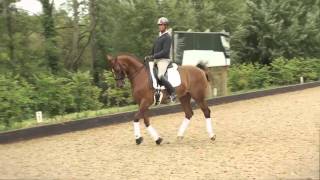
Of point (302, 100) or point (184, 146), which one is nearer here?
point (184, 146)

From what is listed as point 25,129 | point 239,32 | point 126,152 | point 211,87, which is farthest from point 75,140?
point 239,32

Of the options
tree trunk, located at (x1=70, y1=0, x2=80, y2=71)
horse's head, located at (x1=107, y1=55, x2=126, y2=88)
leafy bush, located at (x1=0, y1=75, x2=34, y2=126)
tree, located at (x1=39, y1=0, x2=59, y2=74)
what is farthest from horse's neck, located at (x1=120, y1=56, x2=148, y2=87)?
tree trunk, located at (x1=70, y1=0, x2=80, y2=71)

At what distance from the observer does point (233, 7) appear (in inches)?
1233

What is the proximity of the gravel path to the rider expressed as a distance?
1261 mm

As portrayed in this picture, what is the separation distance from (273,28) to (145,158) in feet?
70.2

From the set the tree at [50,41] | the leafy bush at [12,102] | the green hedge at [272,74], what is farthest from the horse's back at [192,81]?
the tree at [50,41]

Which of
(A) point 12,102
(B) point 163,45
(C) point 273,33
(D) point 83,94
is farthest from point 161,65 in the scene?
(C) point 273,33

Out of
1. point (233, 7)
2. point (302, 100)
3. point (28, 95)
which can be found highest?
→ point (233, 7)

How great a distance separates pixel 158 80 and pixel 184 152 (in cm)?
197

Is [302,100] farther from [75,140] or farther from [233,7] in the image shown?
[233,7]

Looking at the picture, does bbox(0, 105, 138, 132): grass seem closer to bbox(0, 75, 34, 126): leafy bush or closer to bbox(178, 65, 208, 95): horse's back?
bbox(0, 75, 34, 126): leafy bush

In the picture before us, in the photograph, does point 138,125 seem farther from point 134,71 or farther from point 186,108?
point 186,108

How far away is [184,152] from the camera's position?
10953 mm

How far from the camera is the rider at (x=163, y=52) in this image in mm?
12094
